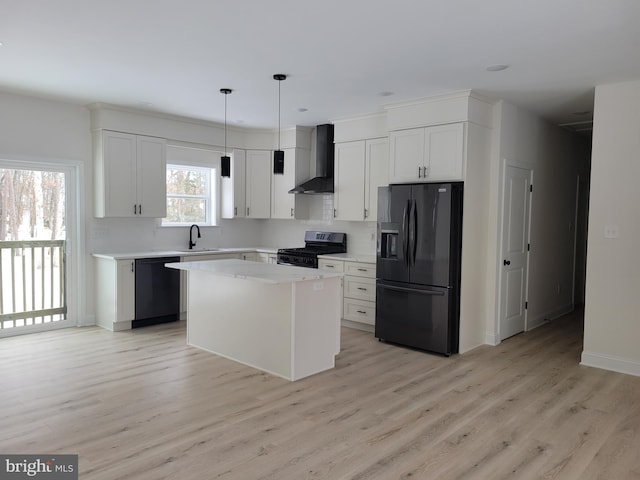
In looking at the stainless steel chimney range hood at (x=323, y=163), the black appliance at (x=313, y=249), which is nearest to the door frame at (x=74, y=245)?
the black appliance at (x=313, y=249)

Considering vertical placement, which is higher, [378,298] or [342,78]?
[342,78]

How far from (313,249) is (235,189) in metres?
1.51

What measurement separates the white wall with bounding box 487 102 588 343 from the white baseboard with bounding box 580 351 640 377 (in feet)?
3.01

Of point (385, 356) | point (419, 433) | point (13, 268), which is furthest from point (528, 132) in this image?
point (13, 268)

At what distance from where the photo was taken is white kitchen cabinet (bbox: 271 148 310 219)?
6812 millimetres

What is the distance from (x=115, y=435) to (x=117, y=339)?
8.00 ft

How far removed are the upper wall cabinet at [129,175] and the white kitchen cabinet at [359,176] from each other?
7.44ft

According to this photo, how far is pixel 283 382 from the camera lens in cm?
397

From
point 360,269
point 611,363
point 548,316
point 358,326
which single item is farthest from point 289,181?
point 611,363

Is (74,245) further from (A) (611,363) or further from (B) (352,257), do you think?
(A) (611,363)

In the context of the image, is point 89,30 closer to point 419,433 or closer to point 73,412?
point 73,412

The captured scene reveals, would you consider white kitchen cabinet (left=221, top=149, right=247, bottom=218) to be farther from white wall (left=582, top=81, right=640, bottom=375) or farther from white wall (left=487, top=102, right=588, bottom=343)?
white wall (left=582, top=81, right=640, bottom=375)

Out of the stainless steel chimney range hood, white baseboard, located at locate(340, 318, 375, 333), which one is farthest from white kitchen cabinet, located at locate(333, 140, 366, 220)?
white baseboard, located at locate(340, 318, 375, 333)

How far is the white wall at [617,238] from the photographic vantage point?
4254 millimetres
